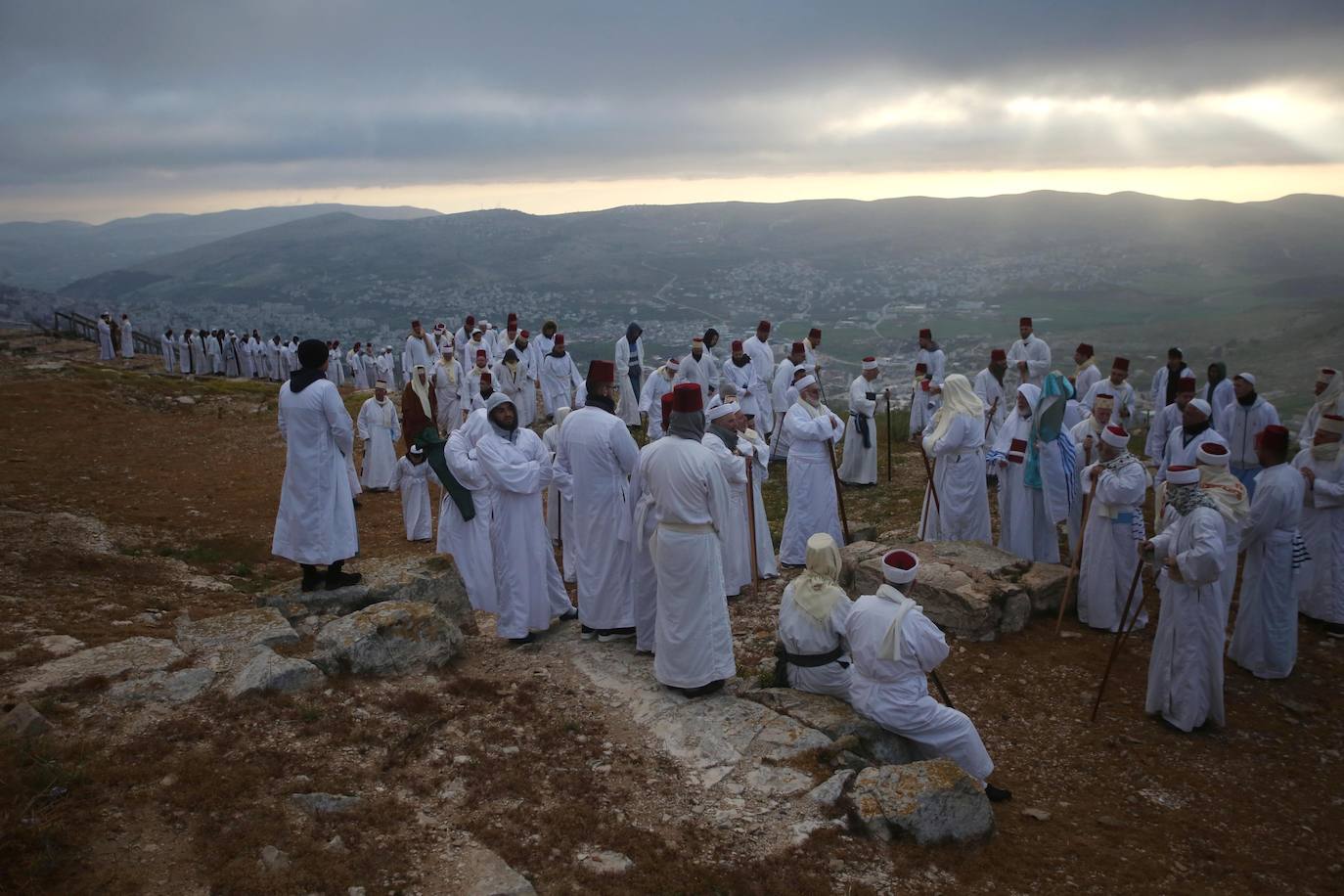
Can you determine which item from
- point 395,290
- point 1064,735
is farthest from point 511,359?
point 395,290

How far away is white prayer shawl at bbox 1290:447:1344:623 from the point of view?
7.30 metres

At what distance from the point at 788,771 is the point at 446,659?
2676 millimetres

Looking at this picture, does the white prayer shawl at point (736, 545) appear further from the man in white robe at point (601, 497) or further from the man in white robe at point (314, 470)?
the man in white robe at point (314, 470)

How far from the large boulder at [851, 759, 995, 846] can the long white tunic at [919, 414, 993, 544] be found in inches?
188

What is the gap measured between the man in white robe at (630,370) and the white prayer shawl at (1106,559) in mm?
10093

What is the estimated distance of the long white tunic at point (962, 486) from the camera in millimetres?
8711

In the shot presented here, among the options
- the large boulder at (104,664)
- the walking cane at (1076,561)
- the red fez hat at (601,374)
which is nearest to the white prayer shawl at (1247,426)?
the walking cane at (1076,561)

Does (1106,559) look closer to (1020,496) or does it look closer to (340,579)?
(1020,496)

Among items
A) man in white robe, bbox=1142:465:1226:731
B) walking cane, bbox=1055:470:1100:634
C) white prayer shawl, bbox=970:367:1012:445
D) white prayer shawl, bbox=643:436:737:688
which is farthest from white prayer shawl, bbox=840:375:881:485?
white prayer shawl, bbox=643:436:737:688

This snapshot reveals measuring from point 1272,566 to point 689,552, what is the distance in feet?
16.0

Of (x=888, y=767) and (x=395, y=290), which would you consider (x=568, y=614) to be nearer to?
(x=888, y=767)

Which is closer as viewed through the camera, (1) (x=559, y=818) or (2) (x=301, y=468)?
(1) (x=559, y=818)

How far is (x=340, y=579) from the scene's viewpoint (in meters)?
6.86

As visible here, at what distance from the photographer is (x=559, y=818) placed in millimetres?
4230
